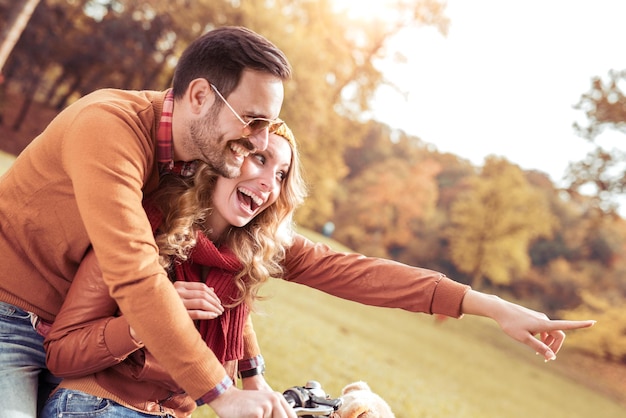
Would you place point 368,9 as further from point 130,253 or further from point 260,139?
point 130,253

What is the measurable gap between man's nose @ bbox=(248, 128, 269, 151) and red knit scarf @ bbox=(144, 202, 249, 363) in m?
0.41

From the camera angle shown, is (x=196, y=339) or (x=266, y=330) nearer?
(x=196, y=339)

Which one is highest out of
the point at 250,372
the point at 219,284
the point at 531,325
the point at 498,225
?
the point at 531,325

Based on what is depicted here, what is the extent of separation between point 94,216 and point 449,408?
7.71 meters

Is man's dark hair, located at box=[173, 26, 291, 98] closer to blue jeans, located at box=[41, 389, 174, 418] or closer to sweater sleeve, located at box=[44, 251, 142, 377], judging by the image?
sweater sleeve, located at box=[44, 251, 142, 377]

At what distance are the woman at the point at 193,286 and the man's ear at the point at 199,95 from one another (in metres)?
0.29

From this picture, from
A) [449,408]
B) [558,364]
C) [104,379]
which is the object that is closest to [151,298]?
[104,379]

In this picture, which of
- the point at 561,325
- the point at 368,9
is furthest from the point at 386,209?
the point at 561,325

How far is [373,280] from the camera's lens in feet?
9.35

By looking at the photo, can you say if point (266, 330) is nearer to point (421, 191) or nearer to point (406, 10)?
point (406, 10)

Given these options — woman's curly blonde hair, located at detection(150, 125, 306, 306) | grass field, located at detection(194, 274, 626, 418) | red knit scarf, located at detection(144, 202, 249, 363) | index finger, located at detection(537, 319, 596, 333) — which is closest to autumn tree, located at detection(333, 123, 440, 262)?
grass field, located at detection(194, 274, 626, 418)

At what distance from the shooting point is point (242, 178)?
107 inches

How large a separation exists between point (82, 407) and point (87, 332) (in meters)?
0.27

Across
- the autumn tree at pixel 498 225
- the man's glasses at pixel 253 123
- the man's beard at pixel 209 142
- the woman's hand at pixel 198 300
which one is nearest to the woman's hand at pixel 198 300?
the woman's hand at pixel 198 300
